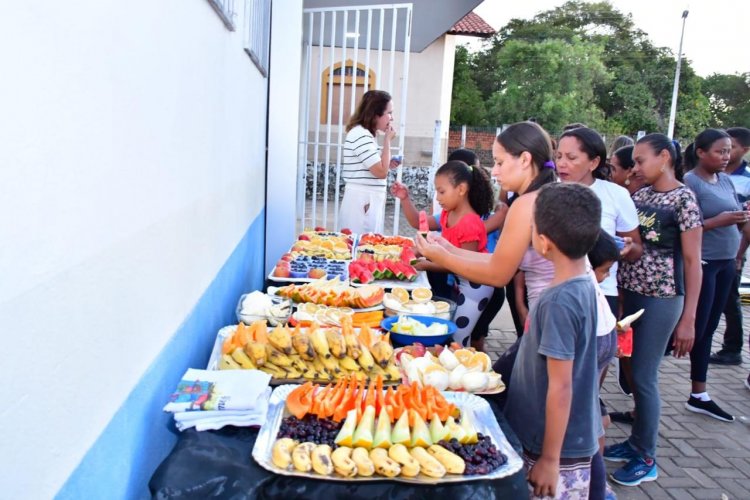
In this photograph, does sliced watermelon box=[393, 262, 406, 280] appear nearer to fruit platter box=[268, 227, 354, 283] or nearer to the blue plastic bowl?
fruit platter box=[268, 227, 354, 283]

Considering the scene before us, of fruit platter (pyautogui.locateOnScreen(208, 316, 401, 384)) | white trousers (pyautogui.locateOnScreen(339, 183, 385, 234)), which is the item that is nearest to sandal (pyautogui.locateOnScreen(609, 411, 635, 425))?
fruit platter (pyautogui.locateOnScreen(208, 316, 401, 384))

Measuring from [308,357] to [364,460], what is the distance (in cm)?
70

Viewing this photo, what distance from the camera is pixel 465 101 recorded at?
109 ft

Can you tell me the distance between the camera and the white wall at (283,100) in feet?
17.1

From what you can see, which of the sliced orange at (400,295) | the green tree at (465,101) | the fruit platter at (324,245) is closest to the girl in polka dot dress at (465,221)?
the sliced orange at (400,295)

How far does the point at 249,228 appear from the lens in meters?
4.38

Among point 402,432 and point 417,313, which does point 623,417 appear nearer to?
point 417,313

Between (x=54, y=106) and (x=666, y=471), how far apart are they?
3636 millimetres

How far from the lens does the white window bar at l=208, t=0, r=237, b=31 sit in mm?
2588

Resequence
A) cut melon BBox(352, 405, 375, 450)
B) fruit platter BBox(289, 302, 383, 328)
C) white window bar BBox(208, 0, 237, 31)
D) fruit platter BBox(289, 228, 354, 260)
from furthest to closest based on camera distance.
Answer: fruit platter BBox(289, 228, 354, 260) → fruit platter BBox(289, 302, 383, 328) → white window bar BBox(208, 0, 237, 31) → cut melon BBox(352, 405, 375, 450)

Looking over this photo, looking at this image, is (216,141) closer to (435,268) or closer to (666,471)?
(435,268)

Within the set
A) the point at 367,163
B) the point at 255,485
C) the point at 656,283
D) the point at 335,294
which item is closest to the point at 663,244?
the point at 656,283

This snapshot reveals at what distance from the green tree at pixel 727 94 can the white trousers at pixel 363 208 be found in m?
45.8

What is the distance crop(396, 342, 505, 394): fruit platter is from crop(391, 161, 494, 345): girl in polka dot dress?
1.14 meters
